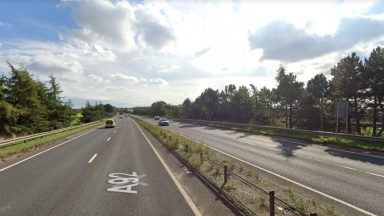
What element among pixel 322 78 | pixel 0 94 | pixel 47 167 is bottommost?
pixel 47 167

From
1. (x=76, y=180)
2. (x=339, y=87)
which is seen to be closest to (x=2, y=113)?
(x=76, y=180)

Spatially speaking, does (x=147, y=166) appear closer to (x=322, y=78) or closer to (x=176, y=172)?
(x=176, y=172)

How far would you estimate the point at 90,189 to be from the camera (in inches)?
381

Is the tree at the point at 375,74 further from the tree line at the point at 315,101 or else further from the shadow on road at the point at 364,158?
the shadow on road at the point at 364,158

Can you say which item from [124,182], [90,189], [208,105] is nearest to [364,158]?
[124,182]

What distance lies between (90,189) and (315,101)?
5369 cm

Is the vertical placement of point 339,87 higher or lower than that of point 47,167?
higher

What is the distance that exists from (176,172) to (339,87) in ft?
114

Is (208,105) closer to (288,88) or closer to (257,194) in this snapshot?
(288,88)

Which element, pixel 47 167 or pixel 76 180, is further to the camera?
pixel 47 167

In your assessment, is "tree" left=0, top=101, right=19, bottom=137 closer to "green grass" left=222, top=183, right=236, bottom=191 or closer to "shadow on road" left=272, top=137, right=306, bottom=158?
"shadow on road" left=272, top=137, right=306, bottom=158

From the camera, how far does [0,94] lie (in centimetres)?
3784

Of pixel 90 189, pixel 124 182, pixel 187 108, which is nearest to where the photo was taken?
pixel 90 189

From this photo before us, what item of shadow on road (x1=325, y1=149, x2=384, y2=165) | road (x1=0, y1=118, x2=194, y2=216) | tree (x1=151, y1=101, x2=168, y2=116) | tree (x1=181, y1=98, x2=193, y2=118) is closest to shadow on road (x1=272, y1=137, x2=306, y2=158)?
shadow on road (x1=325, y1=149, x2=384, y2=165)
